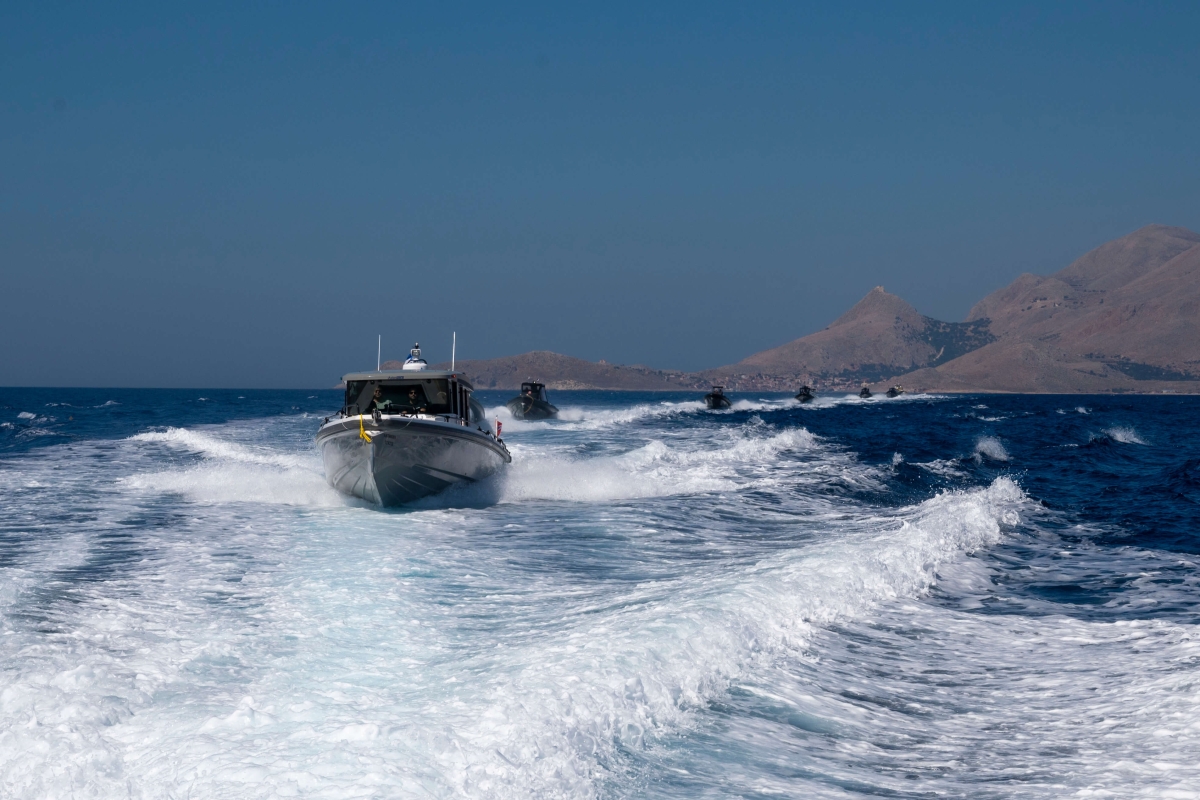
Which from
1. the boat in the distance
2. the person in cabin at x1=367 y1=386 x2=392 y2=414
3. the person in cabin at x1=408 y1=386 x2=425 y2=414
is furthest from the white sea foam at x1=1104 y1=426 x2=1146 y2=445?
the person in cabin at x1=367 y1=386 x2=392 y2=414

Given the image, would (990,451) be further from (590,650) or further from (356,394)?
(590,650)

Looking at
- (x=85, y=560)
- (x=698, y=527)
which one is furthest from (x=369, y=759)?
(x=698, y=527)

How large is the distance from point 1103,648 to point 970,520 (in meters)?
7.44

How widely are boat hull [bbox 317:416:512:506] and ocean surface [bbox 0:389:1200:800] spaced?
623 mm

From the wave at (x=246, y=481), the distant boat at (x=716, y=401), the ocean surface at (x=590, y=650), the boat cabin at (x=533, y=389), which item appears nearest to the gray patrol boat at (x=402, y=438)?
the ocean surface at (x=590, y=650)

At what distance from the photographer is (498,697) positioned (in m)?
6.73

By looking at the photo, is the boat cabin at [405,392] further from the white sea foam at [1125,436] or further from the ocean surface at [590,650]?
the white sea foam at [1125,436]

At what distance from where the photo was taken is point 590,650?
800 centimetres

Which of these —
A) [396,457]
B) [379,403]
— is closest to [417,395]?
[379,403]

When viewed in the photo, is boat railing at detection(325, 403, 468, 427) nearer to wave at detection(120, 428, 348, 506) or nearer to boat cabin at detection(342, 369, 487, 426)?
boat cabin at detection(342, 369, 487, 426)

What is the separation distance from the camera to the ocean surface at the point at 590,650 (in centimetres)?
572

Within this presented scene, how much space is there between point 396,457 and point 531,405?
46013 millimetres

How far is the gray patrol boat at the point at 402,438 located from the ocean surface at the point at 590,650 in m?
0.66

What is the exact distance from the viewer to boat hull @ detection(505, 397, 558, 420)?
206ft
